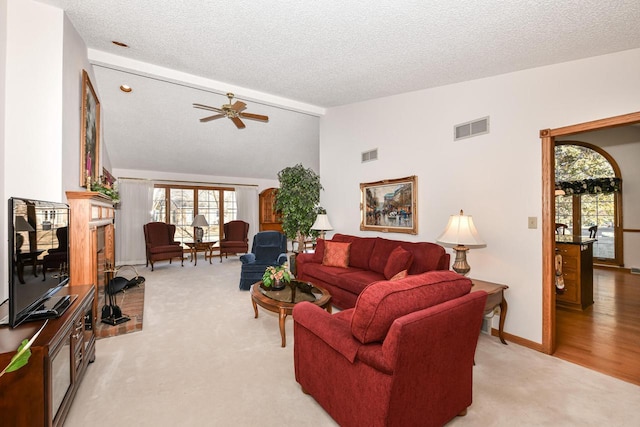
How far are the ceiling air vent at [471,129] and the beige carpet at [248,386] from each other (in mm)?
2328

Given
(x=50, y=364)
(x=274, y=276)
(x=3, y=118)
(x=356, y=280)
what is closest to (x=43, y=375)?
(x=50, y=364)

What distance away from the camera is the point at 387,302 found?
150 centimetres

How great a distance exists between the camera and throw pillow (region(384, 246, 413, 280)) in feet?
11.4

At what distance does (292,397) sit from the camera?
211cm

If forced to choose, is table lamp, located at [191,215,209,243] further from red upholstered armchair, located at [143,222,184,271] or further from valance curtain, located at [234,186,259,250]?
valance curtain, located at [234,186,259,250]

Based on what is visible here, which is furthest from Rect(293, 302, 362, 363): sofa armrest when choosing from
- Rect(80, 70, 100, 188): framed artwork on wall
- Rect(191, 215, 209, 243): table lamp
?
Rect(191, 215, 209, 243): table lamp

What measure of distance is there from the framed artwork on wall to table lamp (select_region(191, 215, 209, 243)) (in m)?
3.82

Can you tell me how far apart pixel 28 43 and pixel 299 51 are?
2401 millimetres

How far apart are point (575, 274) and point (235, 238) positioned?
716 cm

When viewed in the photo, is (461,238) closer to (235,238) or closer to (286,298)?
(286,298)

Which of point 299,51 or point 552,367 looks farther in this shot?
point 299,51

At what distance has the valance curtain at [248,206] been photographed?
8648 mm

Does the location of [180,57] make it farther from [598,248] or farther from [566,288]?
[598,248]

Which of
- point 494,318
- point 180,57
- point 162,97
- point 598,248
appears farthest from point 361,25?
point 598,248
